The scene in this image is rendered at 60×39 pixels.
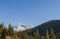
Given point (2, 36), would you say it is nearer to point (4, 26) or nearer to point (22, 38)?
point (4, 26)

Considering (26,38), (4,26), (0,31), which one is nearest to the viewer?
(0,31)

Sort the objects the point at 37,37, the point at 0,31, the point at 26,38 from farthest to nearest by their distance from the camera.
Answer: the point at 37,37
the point at 26,38
the point at 0,31

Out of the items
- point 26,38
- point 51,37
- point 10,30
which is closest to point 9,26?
point 10,30

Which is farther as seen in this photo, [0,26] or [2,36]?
[0,26]

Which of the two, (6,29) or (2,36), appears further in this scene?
(6,29)

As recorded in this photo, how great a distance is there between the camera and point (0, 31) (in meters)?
83.7

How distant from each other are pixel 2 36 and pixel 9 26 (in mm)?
5710

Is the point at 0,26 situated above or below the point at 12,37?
above

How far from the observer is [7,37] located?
291ft

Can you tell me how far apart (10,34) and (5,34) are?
229cm

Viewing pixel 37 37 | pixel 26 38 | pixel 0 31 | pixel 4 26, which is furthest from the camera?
pixel 37 37

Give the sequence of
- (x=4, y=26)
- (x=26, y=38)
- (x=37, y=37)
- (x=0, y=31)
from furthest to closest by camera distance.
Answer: (x=37, y=37) → (x=26, y=38) → (x=4, y=26) → (x=0, y=31)

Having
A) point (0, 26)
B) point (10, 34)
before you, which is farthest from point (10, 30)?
point (0, 26)

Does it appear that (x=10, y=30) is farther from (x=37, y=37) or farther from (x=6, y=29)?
(x=37, y=37)
